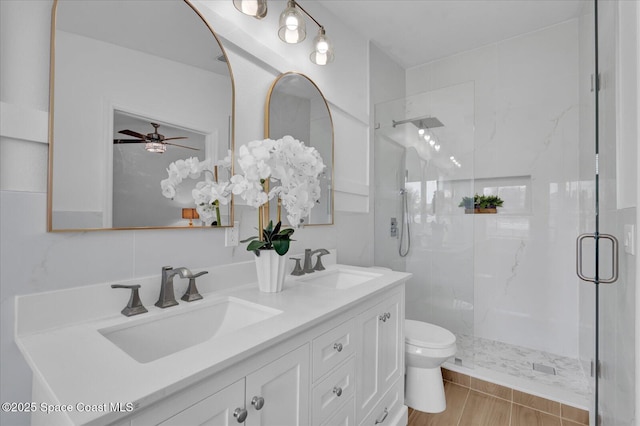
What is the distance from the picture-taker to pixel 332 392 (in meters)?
1.20

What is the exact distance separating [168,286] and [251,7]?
1.24 meters

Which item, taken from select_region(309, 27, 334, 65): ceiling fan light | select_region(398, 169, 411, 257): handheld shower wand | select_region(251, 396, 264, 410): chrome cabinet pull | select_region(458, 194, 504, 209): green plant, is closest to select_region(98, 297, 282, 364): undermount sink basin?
select_region(251, 396, 264, 410): chrome cabinet pull

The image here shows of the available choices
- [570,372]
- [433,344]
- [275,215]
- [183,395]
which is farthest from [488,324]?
[183,395]

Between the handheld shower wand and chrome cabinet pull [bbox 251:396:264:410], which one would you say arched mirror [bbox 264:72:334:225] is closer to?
the handheld shower wand

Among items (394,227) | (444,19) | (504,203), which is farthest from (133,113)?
(504,203)

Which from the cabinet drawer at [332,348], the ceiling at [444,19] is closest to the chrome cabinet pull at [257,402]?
the cabinet drawer at [332,348]

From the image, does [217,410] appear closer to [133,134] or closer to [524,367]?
[133,134]

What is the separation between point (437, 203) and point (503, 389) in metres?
1.36

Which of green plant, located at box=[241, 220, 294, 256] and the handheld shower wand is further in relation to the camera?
the handheld shower wand

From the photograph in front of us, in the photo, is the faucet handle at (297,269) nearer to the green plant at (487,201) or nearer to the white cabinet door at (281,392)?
the white cabinet door at (281,392)

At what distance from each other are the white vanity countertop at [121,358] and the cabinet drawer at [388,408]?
0.72m

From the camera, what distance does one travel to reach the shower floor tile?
2.03 metres

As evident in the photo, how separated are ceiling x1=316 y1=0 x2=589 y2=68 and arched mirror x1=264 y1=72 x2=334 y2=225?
60cm

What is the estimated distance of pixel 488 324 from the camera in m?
2.81
